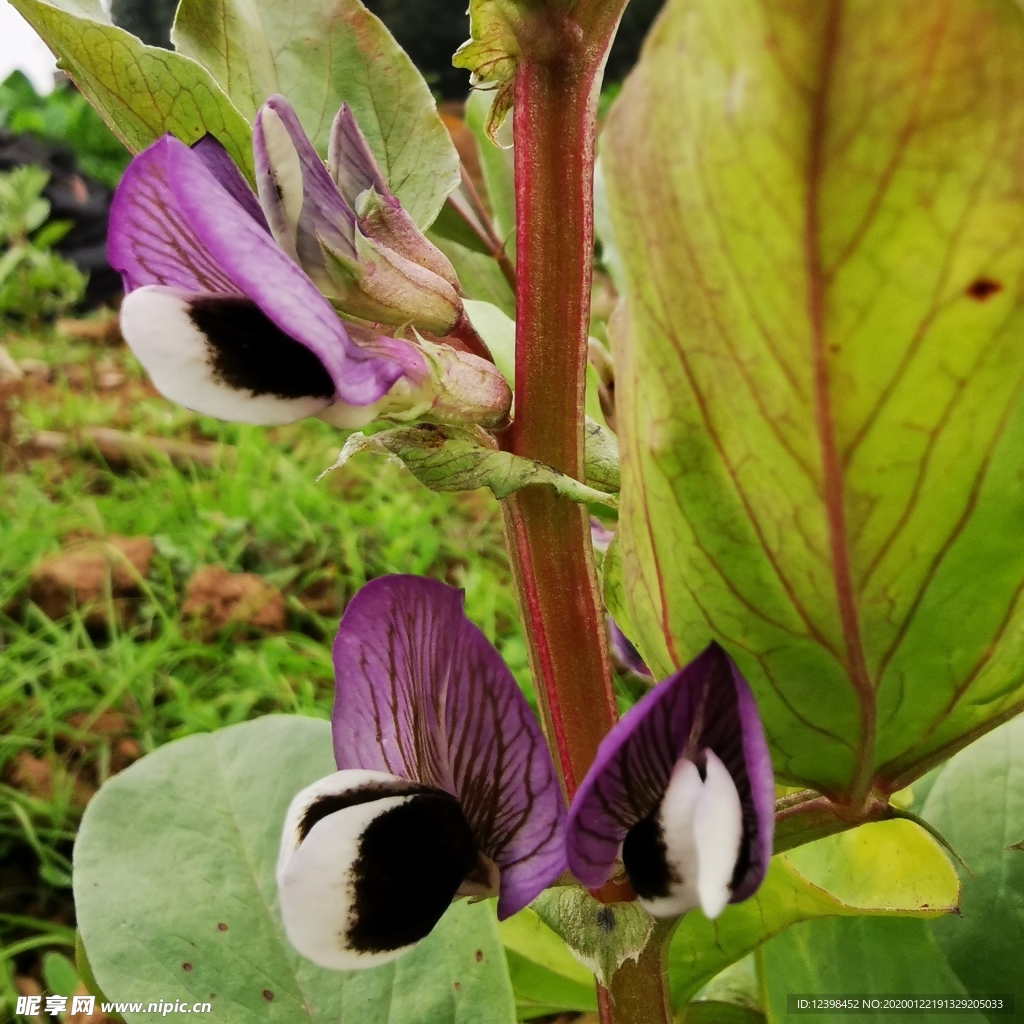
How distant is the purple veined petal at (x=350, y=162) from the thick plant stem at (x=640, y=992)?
0.25 meters

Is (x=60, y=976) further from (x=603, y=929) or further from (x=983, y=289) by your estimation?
(x=983, y=289)

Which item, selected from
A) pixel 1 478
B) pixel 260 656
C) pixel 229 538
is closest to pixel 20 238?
pixel 1 478

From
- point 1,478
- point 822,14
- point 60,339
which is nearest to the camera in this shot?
point 822,14

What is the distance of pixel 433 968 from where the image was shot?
426 mm

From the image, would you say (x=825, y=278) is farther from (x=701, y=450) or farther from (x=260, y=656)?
(x=260, y=656)

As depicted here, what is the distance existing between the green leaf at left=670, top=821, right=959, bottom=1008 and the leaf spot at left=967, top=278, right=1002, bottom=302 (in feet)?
0.73

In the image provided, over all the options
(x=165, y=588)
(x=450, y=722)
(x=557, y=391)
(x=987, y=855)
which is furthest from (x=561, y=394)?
(x=165, y=588)

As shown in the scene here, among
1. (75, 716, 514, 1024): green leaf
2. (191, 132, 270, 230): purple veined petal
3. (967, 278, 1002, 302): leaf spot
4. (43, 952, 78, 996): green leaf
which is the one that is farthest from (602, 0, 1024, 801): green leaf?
(43, 952, 78, 996): green leaf

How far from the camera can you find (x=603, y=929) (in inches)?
11.8

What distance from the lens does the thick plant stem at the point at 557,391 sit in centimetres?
27

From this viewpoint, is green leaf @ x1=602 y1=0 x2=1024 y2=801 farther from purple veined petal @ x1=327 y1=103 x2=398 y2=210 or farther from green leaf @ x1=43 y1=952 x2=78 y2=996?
green leaf @ x1=43 y1=952 x2=78 y2=996

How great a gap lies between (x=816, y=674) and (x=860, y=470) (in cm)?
7

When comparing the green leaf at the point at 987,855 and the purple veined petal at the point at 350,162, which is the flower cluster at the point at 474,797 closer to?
the purple veined petal at the point at 350,162

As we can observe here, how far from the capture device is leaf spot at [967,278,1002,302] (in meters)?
0.19
